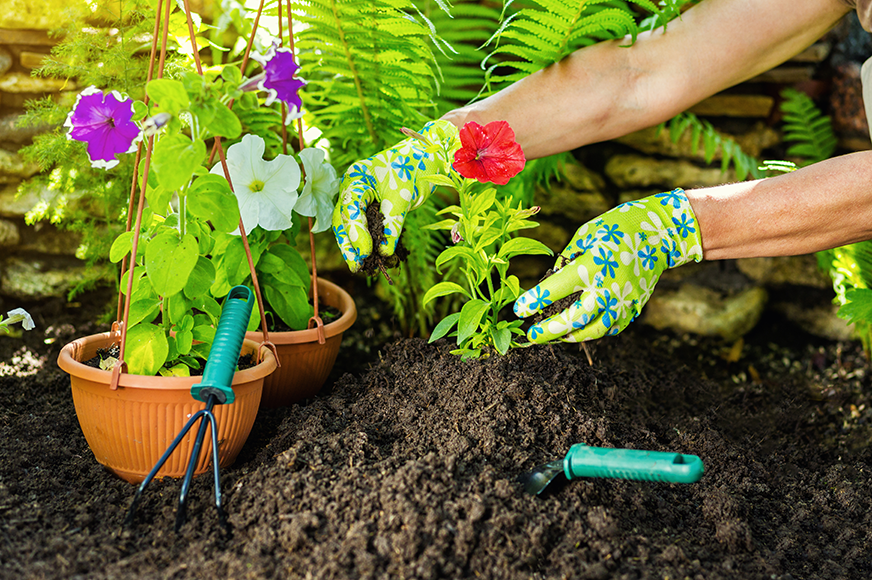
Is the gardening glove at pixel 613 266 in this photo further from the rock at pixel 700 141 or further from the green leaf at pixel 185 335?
the rock at pixel 700 141

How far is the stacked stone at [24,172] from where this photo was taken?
1.82 metres

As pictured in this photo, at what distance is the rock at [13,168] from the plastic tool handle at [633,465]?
1877 millimetres

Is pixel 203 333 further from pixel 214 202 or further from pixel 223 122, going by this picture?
pixel 223 122

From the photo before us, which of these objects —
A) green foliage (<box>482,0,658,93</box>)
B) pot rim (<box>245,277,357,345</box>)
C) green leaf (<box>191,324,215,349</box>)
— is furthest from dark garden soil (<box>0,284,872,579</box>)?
green foliage (<box>482,0,658,93</box>)

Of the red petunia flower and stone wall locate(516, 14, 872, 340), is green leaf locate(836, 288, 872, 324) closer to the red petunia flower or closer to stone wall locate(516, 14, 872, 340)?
stone wall locate(516, 14, 872, 340)

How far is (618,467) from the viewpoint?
983 mm

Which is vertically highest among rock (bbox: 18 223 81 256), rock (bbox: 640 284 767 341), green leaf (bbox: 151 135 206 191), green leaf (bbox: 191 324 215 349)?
green leaf (bbox: 151 135 206 191)

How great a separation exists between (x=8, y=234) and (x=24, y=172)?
223 millimetres

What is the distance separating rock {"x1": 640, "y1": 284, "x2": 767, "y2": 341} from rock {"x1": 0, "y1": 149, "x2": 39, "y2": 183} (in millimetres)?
2280

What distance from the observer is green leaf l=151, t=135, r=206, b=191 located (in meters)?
1.01

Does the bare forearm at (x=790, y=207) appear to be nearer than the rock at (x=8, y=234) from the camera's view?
Yes

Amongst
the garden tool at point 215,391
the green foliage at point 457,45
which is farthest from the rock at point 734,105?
the garden tool at point 215,391

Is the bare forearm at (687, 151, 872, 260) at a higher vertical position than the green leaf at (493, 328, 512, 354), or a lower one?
higher

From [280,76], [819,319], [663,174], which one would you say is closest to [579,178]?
[663,174]
